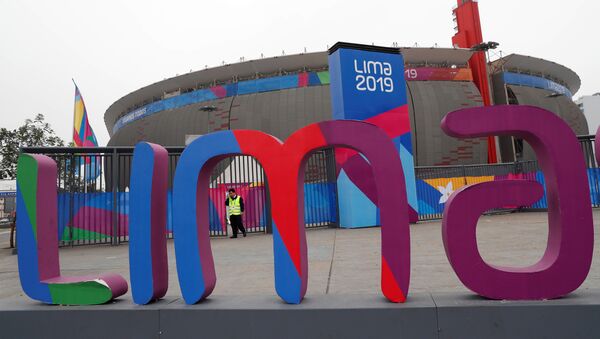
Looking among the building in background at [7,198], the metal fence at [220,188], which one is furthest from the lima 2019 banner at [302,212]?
the building in background at [7,198]

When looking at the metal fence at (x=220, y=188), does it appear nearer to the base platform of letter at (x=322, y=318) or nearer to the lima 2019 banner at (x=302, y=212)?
the lima 2019 banner at (x=302, y=212)

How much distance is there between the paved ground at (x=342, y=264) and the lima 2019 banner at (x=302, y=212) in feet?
2.95

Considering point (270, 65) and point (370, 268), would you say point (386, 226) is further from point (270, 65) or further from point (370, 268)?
point (270, 65)

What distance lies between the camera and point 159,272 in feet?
10.7

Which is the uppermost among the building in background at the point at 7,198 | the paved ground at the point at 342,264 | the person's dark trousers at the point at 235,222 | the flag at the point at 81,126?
the flag at the point at 81,126

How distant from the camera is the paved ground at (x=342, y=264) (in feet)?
13.4

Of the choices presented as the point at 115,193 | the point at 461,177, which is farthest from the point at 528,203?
the point at 461,177

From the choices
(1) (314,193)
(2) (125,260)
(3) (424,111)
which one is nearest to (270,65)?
(3) (424,111)

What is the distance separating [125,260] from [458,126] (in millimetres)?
6447

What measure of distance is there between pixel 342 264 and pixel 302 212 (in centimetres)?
266

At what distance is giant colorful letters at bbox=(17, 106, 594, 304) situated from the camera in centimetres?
276

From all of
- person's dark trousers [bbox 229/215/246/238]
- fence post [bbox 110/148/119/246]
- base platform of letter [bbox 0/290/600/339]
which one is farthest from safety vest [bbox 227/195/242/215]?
base platform of letter [bbox 0/290/600/339]

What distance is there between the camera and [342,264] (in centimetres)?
555

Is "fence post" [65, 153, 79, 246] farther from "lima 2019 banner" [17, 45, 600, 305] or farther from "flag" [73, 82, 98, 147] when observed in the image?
"flag" [73, 82, 98, 147]
